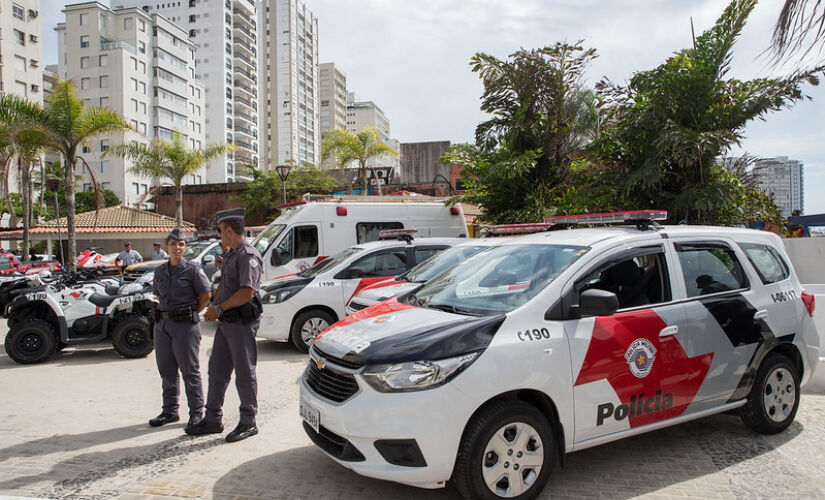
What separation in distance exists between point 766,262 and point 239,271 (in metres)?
4.41

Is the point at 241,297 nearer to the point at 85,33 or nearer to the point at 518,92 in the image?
the point at 518,92

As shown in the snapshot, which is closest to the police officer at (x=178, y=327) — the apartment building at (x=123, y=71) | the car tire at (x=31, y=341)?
the car tire at (x=31, y=341)

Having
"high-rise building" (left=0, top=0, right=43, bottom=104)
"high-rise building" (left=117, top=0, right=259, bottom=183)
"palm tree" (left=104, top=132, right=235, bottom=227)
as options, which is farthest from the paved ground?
"high-rise building" (left=117, top=0, right=259, bottom=183)

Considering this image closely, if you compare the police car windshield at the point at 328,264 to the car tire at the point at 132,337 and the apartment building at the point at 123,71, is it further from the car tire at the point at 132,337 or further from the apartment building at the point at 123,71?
the apartment building at the point at 123,71

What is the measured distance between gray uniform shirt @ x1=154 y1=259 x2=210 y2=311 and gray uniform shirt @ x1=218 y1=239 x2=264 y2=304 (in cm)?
40

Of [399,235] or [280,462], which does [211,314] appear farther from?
[399,235]

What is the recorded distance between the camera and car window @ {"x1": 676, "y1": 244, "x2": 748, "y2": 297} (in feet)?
13.7

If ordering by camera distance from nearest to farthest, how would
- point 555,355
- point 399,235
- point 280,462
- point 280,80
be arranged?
1. point 555,355
2. point 280,462
3. point 399,235
4. point 280,80

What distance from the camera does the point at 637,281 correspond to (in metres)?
4.01

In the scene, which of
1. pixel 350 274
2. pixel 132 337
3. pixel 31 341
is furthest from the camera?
pixel 350 274

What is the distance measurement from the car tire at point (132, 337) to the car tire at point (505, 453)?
21.0ft

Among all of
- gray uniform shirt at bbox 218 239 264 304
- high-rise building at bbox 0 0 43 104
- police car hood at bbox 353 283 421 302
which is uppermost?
high-rise building at bbox 0 0 43 104

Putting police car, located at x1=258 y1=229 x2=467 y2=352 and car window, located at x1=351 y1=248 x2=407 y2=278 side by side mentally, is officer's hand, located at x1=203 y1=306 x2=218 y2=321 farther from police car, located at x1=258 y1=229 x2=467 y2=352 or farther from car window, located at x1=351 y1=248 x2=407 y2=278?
car window, located at x1=351 y1=248 x2=407 y2=278

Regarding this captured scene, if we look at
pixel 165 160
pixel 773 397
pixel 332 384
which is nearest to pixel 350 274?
pixel 332 384
